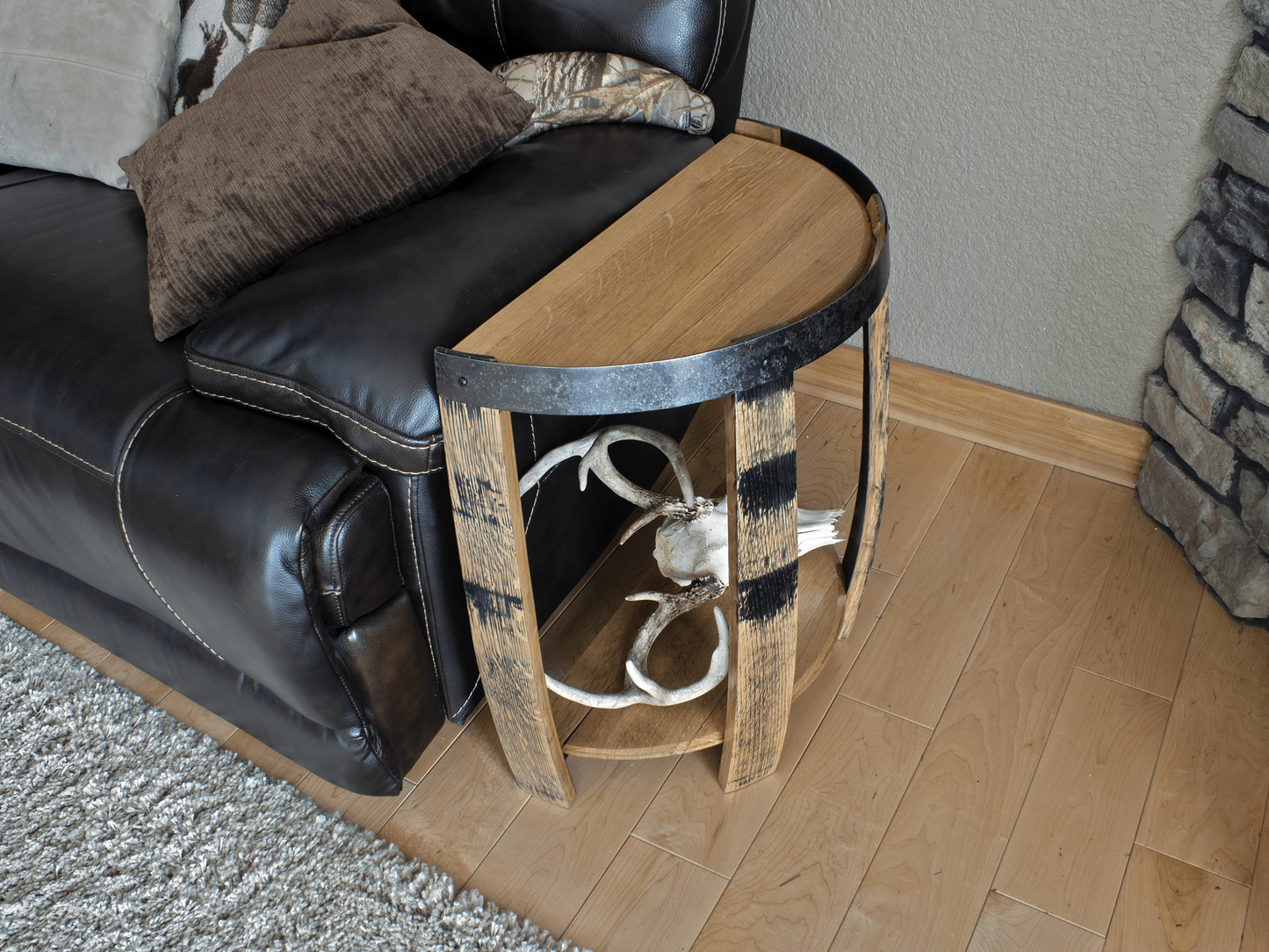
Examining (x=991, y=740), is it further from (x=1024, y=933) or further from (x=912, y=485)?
(x=912, y=485)

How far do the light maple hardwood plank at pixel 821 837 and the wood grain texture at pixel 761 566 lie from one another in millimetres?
97

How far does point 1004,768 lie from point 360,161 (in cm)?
102

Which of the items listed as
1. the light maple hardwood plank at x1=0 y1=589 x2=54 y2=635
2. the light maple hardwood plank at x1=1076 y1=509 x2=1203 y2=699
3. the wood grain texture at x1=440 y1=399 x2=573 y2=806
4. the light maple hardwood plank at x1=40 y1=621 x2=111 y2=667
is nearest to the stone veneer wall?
the light maple hardwood plank at x1=1076 y1=509 x2=1203 y2=699

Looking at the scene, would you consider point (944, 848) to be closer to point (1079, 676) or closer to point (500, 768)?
point (1079, 676)

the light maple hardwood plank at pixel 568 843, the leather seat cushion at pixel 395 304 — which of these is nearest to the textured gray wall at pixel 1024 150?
the leather seat cushion at pixel 395 304

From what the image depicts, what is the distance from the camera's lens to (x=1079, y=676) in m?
1.22

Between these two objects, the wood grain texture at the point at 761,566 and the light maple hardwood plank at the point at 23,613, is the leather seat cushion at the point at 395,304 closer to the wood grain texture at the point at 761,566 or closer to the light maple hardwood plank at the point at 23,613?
the wood grain texture at the point at 761,566

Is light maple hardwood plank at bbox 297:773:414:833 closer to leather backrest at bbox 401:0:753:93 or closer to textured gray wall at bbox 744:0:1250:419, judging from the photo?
leather backrest at bbox 401:0:753:93

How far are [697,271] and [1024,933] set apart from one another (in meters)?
0.76

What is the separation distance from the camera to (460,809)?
113 centimetres

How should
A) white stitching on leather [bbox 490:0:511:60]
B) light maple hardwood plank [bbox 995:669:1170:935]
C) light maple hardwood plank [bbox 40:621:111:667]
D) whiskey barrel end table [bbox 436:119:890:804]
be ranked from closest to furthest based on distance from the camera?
whiskey barrel end table [bbox 436:119:890:804], light maple hardwood plank [bbox 995:669:1170:935], white stitching on leather [bbox 490:0:511:60], light maple hardwood plank [bbox 40:621:111:667]

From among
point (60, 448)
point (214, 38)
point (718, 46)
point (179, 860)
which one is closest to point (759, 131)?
point (718, 46)

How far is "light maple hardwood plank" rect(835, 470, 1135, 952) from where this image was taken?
1003mm

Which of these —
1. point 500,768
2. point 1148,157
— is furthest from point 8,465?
point 1148,157
